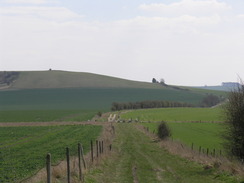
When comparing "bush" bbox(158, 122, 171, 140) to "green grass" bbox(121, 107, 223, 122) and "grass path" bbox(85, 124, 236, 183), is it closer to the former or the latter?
"grass path" bbox(85, 124, 236, 183)

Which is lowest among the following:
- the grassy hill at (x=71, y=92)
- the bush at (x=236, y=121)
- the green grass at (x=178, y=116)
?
the green grass at (x=178, y=116)

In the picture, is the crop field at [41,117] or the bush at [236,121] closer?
the bush at [236,121]

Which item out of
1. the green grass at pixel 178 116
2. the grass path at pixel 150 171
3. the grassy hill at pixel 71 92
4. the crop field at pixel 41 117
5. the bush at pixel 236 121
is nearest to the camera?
the grass path at pixel 150 171

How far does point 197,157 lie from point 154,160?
3036 millimetres

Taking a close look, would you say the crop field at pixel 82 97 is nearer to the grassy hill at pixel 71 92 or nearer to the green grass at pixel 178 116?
the grassy hill at pixel 71 92

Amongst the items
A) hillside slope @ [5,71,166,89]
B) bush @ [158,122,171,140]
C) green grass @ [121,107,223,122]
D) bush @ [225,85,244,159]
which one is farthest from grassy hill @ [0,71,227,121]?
bush @ [225,85,244,159]

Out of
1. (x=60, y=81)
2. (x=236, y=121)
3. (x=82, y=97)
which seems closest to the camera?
(x=236, y=121)

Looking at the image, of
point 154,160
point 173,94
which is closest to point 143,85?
point 173,94

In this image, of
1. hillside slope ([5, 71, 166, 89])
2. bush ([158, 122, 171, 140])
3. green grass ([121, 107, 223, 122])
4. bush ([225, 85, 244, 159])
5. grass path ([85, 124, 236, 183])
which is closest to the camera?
grass path ([85, 124, 236, 183])

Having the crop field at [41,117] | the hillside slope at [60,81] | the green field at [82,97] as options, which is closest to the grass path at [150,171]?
the crop field at [41,117]

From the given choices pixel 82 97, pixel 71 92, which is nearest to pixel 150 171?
pixel 82 97

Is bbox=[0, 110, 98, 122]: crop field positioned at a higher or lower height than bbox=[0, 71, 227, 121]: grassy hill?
lower

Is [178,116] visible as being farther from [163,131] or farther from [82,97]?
[82,97]

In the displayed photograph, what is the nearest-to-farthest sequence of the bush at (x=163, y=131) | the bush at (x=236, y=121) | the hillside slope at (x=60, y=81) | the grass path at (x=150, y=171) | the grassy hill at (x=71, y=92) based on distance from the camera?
the grass path at (x=150, y=171) < the bush at (x=236, y=121) < the bush at (x=163, y=131) < the grassy hill at (x=71, y=92) < the hillside slope at (x=60, y=81)
